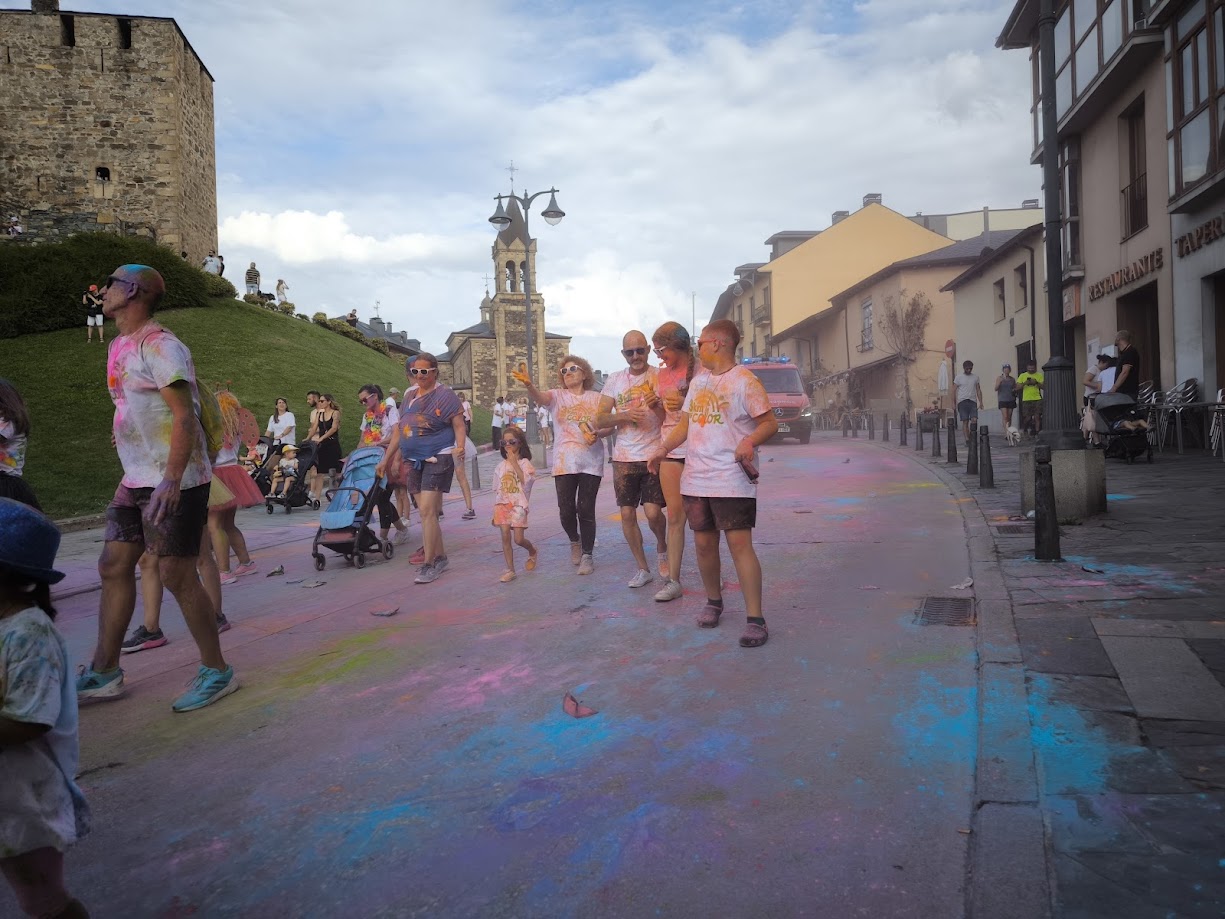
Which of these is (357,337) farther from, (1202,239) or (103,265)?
(1202,239)

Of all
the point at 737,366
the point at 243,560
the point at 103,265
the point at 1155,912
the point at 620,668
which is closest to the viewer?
the point at 1155,912

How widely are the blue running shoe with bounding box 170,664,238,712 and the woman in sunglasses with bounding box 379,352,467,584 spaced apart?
2.82m

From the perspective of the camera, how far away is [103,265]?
31.2 meters

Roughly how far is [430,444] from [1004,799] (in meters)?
5.53

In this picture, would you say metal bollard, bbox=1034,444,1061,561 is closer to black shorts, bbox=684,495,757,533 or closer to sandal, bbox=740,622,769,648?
black shorts, bbox=684,495,757,533

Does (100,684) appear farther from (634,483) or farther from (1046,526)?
(1046,526)

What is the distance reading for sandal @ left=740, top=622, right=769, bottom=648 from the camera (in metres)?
4.70

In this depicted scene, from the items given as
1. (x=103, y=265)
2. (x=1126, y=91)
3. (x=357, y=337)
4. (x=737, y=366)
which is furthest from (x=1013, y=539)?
(x=357, y=337)

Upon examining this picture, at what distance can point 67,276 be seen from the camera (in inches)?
1203

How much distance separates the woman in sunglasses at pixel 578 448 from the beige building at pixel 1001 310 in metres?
17.0

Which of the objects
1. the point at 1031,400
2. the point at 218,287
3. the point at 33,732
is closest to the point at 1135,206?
the point at 1031,400

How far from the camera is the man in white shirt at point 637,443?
646 centimetres

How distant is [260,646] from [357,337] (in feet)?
128

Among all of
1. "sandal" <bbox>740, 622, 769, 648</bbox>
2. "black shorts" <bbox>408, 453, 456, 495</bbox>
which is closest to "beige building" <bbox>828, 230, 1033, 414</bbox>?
"black shorts" <bbox>408, 453, 456, 495</bbox>
